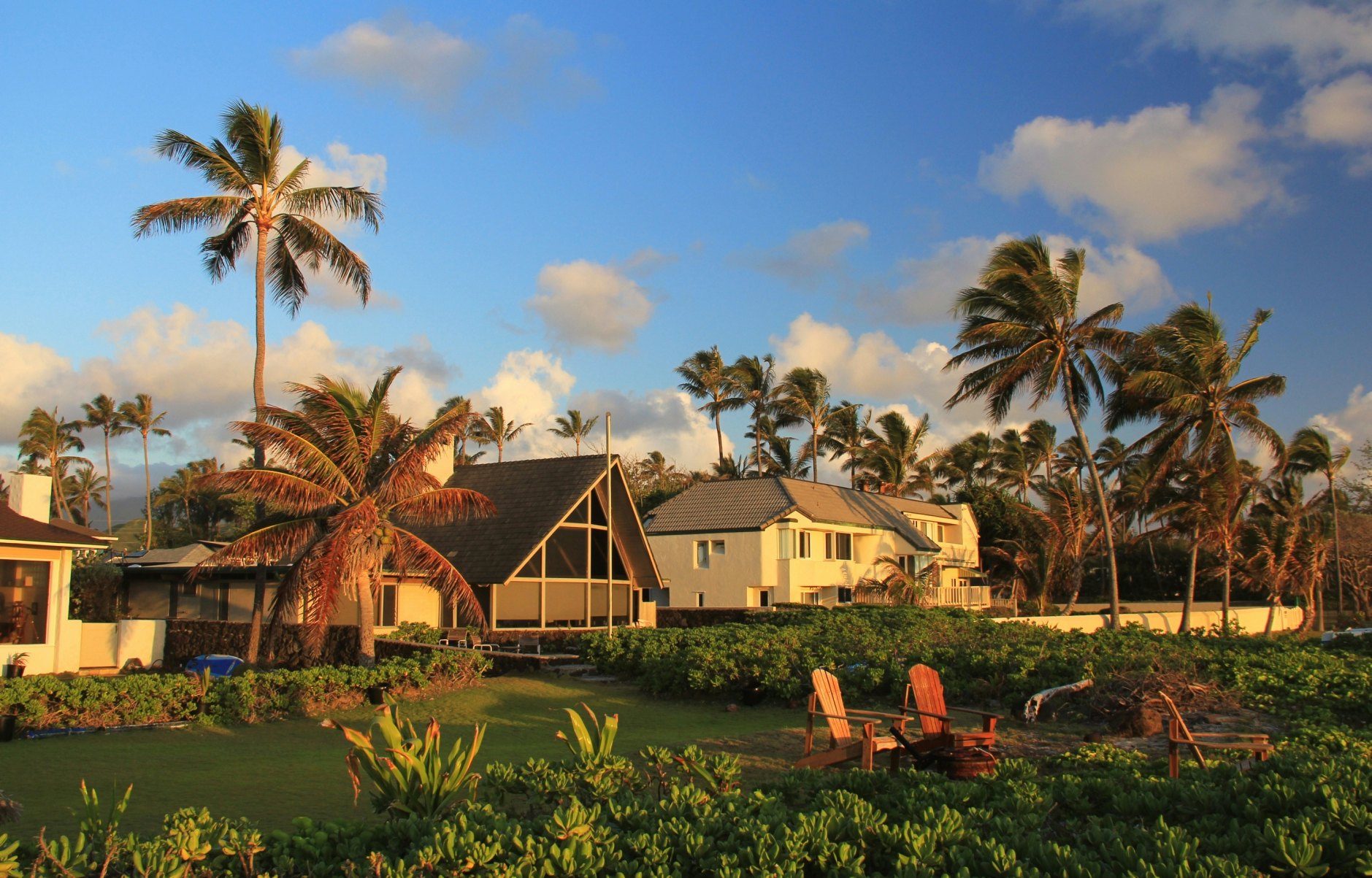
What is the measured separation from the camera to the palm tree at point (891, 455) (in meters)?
59.1

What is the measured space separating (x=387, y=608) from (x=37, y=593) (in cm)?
843

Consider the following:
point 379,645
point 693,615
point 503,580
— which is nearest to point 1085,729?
point 379,645

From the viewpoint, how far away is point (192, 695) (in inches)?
587

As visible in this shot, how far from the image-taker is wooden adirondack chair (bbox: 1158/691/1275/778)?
8.55 metres

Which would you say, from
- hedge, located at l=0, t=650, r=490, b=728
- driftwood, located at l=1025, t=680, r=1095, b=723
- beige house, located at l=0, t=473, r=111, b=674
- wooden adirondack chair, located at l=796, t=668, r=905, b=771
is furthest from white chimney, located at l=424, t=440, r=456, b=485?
wooden adirondack chair, located at l=796, t=668, r=905, b=771

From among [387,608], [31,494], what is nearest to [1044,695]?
[387,608]

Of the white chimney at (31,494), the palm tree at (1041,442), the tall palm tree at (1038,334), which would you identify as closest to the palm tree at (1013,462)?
the palm tree at (1041,442)

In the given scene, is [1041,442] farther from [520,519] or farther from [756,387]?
[520,519]

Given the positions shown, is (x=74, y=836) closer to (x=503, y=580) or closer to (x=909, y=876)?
(x=909, y=876)

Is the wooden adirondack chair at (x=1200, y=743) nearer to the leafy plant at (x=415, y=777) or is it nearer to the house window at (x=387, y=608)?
the leafy plant at (x=415, y=777)

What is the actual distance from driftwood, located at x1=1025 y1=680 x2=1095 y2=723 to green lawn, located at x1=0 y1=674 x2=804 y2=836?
3167 mm

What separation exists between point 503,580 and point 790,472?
3647 centimetres

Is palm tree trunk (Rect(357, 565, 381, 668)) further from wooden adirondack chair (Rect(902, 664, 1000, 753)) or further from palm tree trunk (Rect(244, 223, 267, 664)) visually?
wooden adirondack chair (Rect(902, 664, 1000, 753))

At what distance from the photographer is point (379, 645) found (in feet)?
72.1
